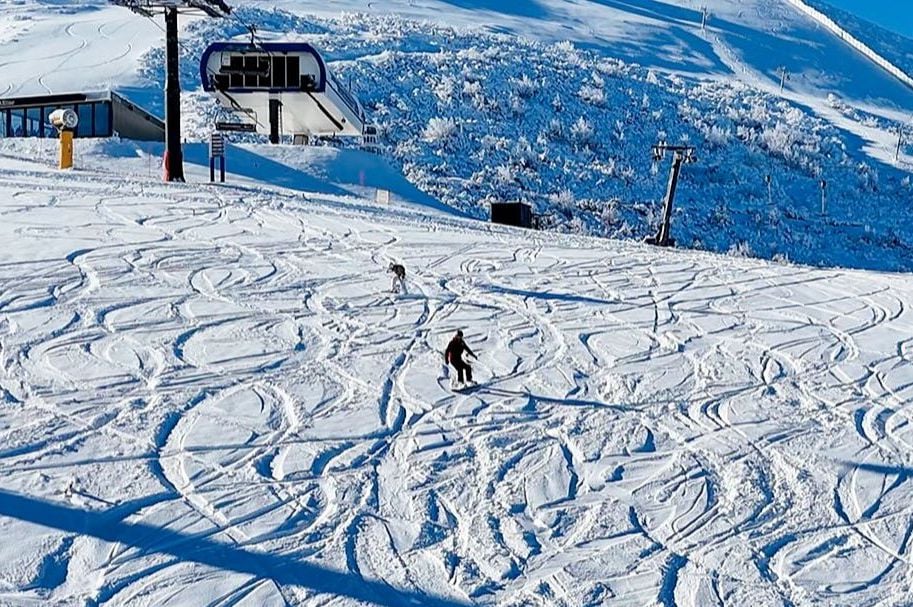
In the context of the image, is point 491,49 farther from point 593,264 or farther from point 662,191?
point 593,264

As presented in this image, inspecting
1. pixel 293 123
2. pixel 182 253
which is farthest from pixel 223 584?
pixel 293 123

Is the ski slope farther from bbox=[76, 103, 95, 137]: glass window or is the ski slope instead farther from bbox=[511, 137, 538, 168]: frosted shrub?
bbox=[511, 137, 538, 168]: frosted shrub

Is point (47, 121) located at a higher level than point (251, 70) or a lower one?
lower

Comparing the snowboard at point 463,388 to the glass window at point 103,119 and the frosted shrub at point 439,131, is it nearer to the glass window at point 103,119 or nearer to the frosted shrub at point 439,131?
the glass window at point 103,119

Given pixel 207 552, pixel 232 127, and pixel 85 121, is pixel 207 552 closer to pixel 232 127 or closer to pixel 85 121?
pixel 232 127

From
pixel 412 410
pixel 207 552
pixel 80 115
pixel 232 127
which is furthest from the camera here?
pixel 80 115

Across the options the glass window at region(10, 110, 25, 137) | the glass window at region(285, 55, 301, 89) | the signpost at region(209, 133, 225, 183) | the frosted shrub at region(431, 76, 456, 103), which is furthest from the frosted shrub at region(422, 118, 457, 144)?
the signpost at region(209, 133, 225, 183)

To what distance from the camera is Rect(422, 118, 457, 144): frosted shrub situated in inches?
1879

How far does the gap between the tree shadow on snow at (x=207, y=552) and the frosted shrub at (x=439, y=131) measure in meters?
41.1

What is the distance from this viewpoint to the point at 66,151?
966 inches

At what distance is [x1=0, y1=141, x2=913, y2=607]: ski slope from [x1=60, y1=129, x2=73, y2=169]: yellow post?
8458 millimetres

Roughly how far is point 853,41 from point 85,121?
9073 centimetres

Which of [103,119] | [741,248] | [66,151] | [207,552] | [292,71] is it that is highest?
[207,552]

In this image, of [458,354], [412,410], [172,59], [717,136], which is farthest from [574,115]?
[412,410]
